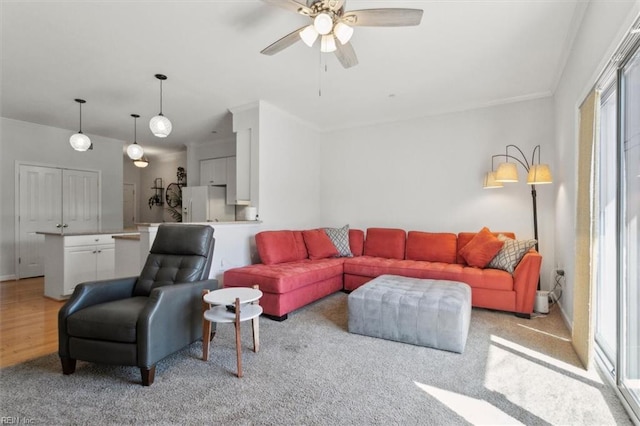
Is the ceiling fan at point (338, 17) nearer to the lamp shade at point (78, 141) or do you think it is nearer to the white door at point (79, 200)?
the lamp shade at point (78, 141)

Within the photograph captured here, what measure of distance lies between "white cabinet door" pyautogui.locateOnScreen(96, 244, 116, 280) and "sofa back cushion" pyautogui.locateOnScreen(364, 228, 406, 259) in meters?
3.78

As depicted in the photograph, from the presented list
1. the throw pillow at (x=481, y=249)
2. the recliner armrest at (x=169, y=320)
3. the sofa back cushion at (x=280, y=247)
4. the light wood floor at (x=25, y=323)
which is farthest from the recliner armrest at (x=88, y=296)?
the throw pillow at (x=481, y=249)

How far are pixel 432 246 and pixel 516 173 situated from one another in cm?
137

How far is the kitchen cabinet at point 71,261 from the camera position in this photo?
3992 mm

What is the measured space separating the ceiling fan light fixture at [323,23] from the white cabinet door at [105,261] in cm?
426

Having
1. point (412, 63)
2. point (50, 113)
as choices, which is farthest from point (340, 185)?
point (50, 113)

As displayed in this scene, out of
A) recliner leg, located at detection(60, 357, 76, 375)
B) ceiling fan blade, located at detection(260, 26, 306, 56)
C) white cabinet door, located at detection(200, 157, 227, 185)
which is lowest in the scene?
recliner leg, located at detection(60, 357, 76, 375)

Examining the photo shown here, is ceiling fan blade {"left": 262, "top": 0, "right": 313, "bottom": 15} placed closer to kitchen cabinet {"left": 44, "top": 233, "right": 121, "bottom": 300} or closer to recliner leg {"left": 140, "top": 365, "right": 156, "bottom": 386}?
recliner leg {"left": 140, "top": 365, "right": 156, "bottom": 386}

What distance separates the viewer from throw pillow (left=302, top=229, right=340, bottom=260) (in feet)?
14.4

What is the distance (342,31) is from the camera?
2.06 metres

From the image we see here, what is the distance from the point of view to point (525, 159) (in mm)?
4102

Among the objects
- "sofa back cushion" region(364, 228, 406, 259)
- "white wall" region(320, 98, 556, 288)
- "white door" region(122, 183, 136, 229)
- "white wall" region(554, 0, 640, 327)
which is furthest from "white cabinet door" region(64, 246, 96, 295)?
"white wall" region(554, 0, 640, 327)

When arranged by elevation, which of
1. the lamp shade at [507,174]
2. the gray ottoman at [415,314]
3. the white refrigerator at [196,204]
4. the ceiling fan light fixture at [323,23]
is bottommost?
the gray ottoman at [415,314]

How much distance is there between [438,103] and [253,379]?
4.19m
